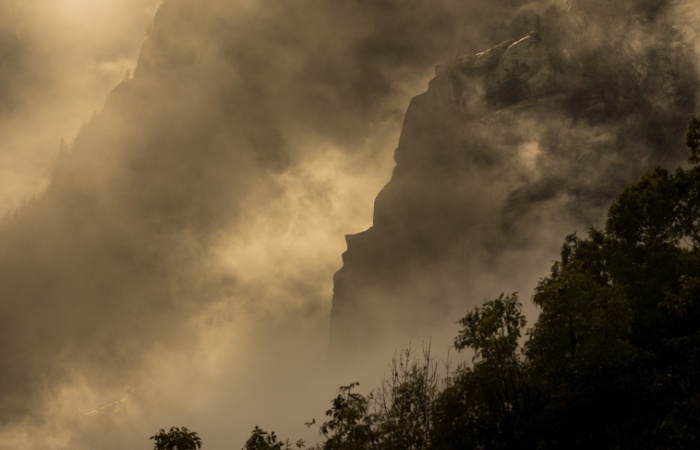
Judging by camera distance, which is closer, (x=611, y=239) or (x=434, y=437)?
(x=434, y=437)

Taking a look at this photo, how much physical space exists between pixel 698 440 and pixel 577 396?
159 inches

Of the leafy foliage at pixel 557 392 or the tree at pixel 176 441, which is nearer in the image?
the leafy foliage at pixel 557 392

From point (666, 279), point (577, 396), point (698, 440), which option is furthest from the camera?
point (666, 279)

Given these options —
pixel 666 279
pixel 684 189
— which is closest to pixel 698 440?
pixel 666 279

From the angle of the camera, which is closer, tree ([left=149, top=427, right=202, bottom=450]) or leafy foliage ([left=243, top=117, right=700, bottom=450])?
leafy foliage ([left=243, top=117, right=700, bottom=450])

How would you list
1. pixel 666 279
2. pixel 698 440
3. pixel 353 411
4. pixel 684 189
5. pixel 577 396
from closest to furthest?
1. pixel 698 440
2. pixel 577 396
3. pixel 353 411
4. pixel 666 279
5. pixel 684 189

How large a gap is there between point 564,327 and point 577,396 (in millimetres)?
2573

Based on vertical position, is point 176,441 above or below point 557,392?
below

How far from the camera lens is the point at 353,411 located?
2980 cm

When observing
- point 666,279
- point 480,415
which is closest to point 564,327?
point 480,415

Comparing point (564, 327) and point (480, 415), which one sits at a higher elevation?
point (564, 327)

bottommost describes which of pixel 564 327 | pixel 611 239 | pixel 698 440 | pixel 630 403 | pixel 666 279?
pixel 698 440

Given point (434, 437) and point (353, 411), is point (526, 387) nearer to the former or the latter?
point (434, 437)

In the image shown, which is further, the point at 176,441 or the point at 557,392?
the point at 176,441
